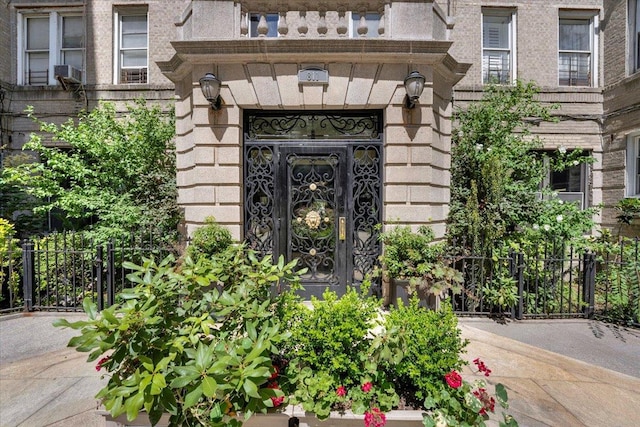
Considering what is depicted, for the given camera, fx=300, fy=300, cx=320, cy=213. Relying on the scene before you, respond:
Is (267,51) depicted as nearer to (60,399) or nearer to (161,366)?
(161,366)

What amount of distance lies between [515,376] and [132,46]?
39.5 ft

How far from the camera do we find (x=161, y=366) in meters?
1.97

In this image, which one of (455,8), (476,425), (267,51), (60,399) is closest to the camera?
(476,425)

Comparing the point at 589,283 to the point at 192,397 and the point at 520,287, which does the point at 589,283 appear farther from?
the point at 192,397

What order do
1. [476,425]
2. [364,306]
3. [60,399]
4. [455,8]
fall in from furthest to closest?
[455,8]
[60,399]
[364,306]
[476,425]

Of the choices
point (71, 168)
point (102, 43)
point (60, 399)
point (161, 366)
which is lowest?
point (60, 399)

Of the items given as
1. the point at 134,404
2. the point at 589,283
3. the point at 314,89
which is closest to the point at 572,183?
the point at 589,283

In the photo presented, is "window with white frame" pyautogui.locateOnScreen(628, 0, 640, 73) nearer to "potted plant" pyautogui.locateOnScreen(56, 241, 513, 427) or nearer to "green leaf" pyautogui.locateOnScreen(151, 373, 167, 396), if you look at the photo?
"potted plant" pyautogui.locateOnScreen(56, 241, 513, 427)

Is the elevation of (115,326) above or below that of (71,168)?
below

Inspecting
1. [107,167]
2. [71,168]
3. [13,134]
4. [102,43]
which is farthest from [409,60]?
[13,134]

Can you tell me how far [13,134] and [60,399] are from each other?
9923mm

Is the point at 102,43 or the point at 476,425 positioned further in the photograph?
the point at 102,43

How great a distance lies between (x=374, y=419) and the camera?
2.23 metres

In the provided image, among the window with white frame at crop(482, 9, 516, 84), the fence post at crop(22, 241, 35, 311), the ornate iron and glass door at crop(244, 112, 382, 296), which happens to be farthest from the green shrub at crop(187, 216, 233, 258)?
the window with white frame at crop(482, 9, 516, 84)
